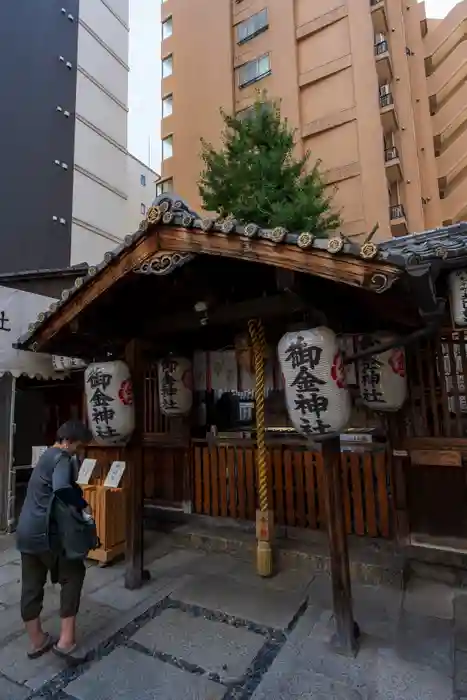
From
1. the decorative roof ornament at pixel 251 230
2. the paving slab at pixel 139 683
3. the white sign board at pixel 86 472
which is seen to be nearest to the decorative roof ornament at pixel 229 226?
the decorative roof ornament at pixel 251 230

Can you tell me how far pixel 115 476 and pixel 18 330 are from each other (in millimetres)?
4461

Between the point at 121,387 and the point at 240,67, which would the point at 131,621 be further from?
the point at 240,67

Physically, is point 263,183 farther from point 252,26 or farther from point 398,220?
point 252,26

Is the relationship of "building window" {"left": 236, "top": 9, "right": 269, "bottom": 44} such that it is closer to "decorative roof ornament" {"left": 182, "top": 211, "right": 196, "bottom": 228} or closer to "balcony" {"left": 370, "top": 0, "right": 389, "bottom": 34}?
"balcony" {"left": 370, "top": 0, "right": 389, "bottom": 34}

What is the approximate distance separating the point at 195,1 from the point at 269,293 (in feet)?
93.1

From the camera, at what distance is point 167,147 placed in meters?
25.3

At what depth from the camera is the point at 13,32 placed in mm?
17516

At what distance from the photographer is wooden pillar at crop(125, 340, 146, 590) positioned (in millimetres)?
Result: 6027

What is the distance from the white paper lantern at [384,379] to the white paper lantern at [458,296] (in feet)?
2.92

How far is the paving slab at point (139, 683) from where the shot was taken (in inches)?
146

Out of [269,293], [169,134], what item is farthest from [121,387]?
[169,134]

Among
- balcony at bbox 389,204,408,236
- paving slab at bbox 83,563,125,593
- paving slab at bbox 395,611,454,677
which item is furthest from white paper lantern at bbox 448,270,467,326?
balcony at bbox 389,204,408,236

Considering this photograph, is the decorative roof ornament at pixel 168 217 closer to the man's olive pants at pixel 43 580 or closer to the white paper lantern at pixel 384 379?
the white paper lantern at pixel 384 379

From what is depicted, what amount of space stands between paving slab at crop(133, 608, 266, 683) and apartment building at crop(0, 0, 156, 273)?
15040 millimetres
